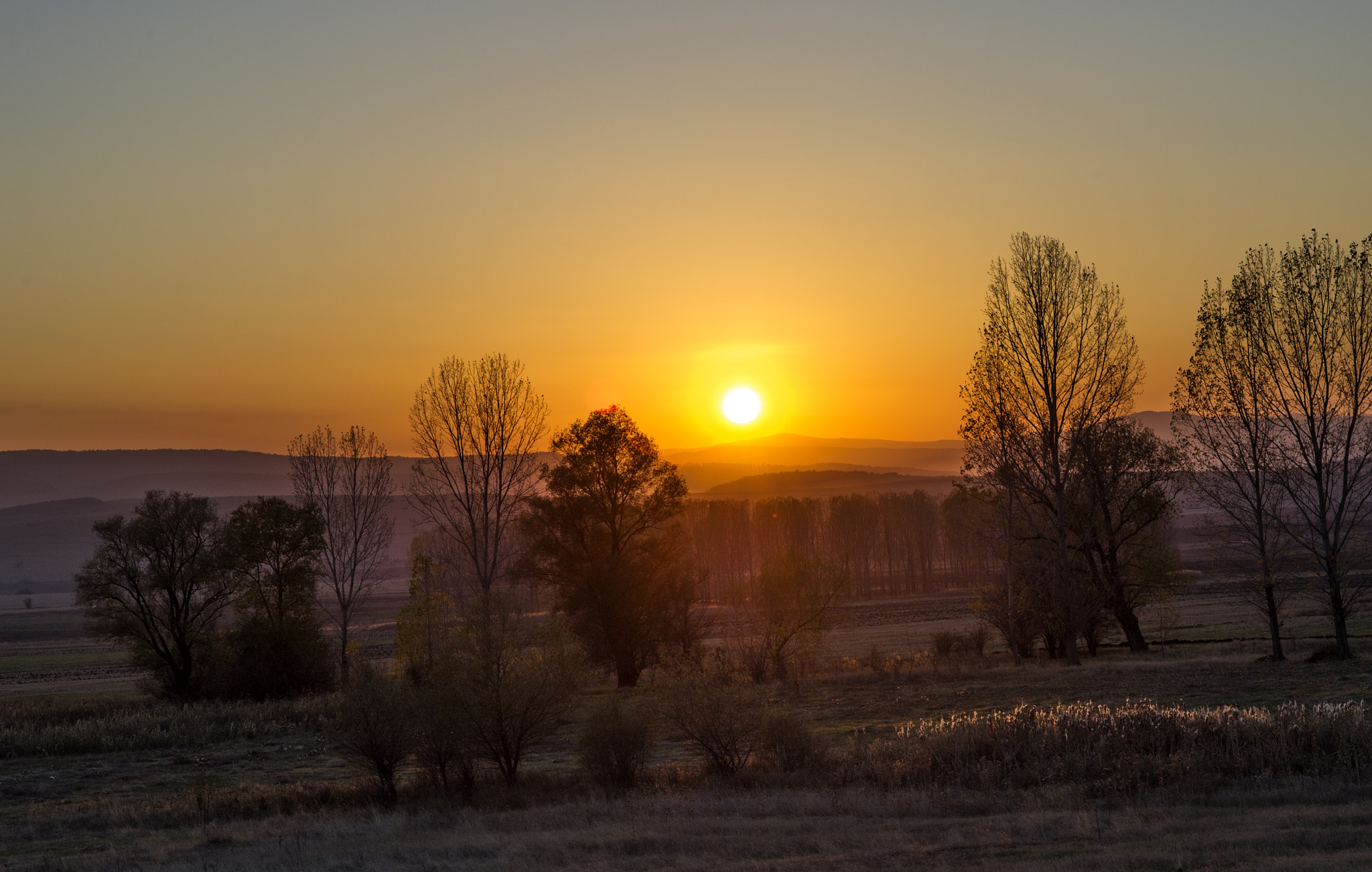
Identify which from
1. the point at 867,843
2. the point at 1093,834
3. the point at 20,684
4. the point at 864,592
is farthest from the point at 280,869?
the point at 864,592

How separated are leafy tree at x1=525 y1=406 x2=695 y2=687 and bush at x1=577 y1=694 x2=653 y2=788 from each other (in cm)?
1868

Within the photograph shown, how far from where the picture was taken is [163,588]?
1789 inches

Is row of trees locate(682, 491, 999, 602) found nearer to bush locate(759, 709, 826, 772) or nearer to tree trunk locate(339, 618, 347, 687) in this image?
tree trunk locate(339, 618, 347, 687)

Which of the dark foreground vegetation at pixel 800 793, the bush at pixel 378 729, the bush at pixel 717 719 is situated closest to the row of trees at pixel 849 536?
the dark foreground vegetation at pixel 800 793

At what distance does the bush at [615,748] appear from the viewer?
21250 millimetres

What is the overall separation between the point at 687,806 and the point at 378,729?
27.8ft

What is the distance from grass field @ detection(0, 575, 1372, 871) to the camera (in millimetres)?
13383

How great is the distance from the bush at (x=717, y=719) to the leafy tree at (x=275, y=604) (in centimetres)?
3048

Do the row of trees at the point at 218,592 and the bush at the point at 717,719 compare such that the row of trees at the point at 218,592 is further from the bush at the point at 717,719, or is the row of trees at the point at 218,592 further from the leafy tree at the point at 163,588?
the bush at the point at 717,719

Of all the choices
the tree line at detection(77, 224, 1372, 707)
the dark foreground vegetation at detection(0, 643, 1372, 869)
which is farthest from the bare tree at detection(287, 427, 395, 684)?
the dark foreground vegetation at detection(0, 643, 1372, 869)

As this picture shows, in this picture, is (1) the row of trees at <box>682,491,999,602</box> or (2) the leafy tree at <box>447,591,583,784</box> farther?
(1) the row of trees at <box>682,491,999,602</box>

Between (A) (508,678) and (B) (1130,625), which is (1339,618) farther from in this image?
(A) (508,678)

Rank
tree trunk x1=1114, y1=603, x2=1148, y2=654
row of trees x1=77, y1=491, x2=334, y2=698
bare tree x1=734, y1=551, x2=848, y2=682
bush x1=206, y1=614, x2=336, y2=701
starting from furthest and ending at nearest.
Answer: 1. row of trees x1=77, y1=491, x2=334, y2=698
2. bush x1=206, y1=614, x2=336, y2=701
3. tree trunk x1=1114, y1=603, x2=1148, y2=654
4. bare tree x1=734, y1=551, x2=848, y2=682

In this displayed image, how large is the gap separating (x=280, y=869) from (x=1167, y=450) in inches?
1511
